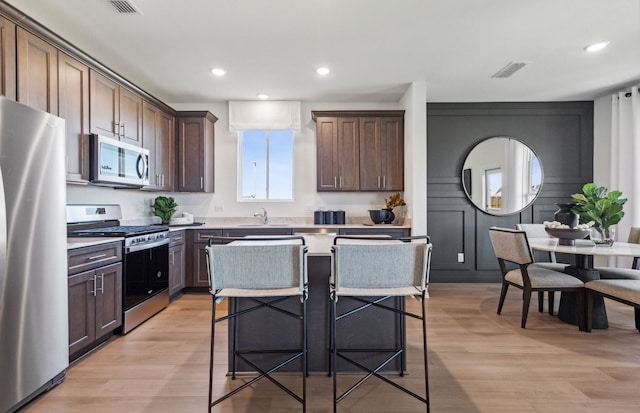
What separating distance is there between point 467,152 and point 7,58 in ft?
16.6

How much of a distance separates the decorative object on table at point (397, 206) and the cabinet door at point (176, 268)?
2750mm

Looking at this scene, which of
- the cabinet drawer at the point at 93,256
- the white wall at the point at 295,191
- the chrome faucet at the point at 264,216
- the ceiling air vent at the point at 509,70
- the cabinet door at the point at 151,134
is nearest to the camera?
the cabinet drawer at the point at 93,256

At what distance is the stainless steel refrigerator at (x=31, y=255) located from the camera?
5.59 ft

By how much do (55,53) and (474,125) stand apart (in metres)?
4.94

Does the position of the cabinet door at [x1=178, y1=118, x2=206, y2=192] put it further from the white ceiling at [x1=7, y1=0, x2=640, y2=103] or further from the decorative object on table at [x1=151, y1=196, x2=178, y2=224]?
the white ceiling at [x1=7, y1=0, x2=640, y2=103]

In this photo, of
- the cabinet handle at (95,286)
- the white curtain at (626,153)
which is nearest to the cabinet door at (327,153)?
the cabinet handle at (95,286)

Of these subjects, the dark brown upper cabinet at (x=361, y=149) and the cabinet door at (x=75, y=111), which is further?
the dark brown upper cabinet at (x=361, y=149)

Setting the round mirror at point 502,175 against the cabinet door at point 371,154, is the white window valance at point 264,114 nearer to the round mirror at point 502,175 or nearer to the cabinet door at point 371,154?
the cabinet door at point 371,154

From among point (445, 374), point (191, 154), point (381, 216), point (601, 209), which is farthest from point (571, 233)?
point (191, 154)

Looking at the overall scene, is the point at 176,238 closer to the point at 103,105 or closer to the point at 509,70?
the point at 103,105

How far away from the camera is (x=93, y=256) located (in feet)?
→ 8.16

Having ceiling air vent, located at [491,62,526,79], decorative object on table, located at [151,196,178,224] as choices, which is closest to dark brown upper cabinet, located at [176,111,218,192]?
decorative object on table, located at [151,196,178,224]

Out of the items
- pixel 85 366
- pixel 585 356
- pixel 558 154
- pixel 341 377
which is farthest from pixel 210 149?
pixel 558 154

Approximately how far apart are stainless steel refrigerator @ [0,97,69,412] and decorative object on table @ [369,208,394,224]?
134 inches
